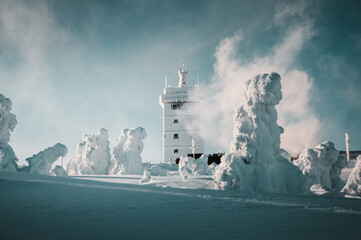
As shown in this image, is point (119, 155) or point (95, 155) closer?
point (119, 155)

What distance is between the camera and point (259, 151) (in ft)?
36.1

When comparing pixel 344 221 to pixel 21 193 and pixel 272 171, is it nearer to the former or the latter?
pixel 21 193

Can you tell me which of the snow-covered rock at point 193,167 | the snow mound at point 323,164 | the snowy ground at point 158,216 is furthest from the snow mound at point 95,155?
the snowy ground at point 158,216

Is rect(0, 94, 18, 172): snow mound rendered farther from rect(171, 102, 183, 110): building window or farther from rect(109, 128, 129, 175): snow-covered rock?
rect(171, 102, 183, 110): building window

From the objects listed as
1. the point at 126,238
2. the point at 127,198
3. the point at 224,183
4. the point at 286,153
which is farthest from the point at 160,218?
the point at 286,153

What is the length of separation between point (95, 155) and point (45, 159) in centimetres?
796

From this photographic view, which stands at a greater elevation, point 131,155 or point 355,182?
point 131,155

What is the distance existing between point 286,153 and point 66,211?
14.9m

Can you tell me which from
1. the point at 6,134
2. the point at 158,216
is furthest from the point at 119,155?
the point at 158,216

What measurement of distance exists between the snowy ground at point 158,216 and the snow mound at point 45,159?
11.8 meters

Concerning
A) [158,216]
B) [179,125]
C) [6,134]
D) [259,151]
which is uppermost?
[179,125]

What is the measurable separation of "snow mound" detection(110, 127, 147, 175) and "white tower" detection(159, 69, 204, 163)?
19417 mm

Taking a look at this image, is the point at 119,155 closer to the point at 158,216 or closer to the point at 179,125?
the point at 158,216

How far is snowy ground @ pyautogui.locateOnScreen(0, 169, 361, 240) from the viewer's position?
2.87 meters
